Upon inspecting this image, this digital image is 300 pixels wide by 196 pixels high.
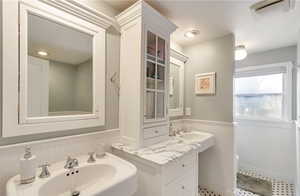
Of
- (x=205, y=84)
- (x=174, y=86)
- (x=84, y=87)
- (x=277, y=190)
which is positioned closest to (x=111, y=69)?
(x=84, y=87)

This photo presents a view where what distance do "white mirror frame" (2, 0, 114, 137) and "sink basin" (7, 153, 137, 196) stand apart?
10.9 inches

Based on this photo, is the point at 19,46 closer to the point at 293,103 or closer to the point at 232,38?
the point at 232,38

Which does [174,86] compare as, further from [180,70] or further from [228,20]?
[228,20]

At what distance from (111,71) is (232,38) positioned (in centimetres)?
161

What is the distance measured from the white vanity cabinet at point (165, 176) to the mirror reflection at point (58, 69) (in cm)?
60

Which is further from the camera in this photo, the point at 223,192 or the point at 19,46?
the point at 223,192

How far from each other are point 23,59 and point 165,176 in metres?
1.22

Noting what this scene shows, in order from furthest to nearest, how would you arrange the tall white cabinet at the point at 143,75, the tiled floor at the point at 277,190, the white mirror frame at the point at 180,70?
the white mirror frame at the point at 180,70
the tiled floor at the point at 277,190
the tall white cabinet at the point at 143,75

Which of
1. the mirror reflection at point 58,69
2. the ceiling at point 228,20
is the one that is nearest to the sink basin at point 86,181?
the mirror reflection at point 58,69

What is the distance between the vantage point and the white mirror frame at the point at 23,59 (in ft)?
2.80

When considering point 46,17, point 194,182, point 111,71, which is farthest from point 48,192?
point 194,182

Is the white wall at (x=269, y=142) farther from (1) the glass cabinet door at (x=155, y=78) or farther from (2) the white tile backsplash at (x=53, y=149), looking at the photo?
(2) the white tile backsplash at (x=53, y=149)

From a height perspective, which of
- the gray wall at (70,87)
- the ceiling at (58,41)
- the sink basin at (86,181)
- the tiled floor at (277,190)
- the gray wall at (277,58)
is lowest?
the tiled floor at (277,190)

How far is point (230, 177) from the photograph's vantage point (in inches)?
74.1
